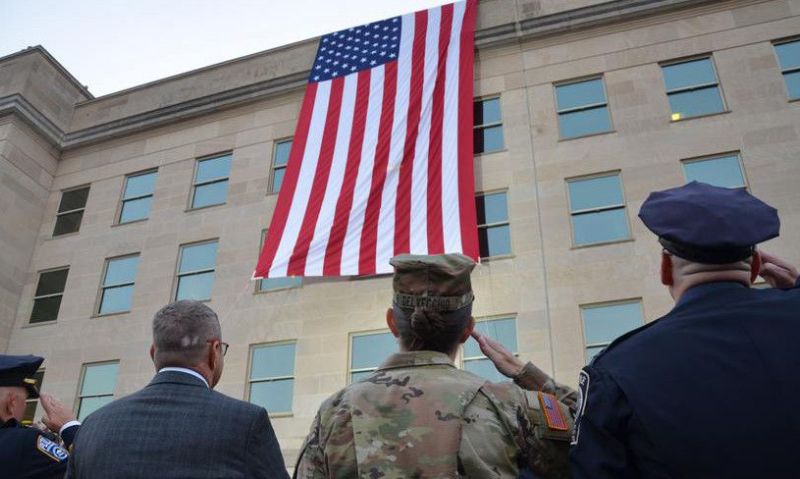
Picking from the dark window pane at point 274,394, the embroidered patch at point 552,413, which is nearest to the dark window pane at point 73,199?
the dark window pane at point 274,394

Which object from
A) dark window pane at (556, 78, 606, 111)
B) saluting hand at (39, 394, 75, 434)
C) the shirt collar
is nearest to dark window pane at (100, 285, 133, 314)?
dark window pane at (556, 78, 606, 111)

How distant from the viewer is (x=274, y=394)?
13922mm

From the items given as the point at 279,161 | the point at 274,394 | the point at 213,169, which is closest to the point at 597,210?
the point at 274,394

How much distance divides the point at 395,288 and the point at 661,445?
1.31 metres

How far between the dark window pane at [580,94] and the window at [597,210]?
226 cm

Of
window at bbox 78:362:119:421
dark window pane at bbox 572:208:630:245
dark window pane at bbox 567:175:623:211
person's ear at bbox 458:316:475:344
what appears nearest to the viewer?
person's ear at bbox 458:316:475:344

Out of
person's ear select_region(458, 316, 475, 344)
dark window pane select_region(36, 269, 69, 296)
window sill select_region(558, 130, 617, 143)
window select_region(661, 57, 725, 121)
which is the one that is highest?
window select_region(661, 57, 725, 121)

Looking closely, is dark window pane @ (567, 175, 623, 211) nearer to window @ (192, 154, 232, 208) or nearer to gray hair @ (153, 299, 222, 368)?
window @ (192, 154, 232, 208)

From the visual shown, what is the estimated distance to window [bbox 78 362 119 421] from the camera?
15.5m

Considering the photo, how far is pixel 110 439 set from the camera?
8.42 feet

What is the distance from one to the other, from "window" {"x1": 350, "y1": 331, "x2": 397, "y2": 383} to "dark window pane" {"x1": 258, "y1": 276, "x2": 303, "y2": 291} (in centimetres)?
225

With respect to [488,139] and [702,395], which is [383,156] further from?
[702,395]

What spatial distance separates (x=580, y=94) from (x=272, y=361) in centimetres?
1007

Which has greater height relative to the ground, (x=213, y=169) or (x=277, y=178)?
(x=213, y=169)
